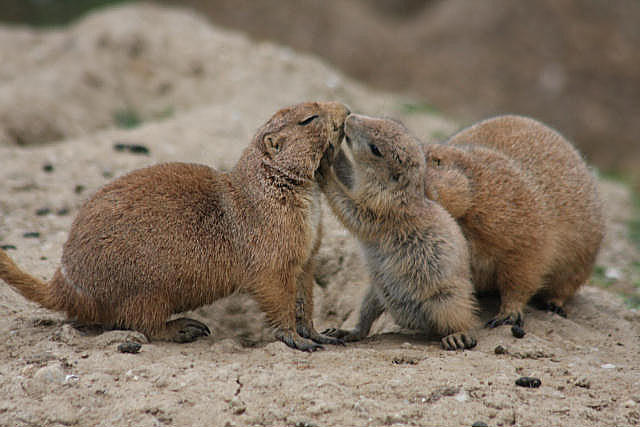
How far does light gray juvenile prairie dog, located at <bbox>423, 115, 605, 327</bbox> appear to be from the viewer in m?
4.72

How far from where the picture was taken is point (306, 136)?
4.50 metres

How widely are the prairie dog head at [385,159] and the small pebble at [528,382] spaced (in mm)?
1367

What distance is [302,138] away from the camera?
449 centimetres

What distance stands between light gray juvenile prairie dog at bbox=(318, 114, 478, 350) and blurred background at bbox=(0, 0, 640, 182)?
7.82 metres

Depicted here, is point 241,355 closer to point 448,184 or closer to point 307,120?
point 307,120

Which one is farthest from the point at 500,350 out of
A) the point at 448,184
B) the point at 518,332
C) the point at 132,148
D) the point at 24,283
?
the point at 132,148

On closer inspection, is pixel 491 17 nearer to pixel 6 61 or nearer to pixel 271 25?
pixel 271 25

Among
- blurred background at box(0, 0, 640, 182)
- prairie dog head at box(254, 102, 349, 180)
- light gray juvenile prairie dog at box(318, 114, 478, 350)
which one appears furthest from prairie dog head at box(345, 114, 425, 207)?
blurred background at box(0, 0, 640, 182)

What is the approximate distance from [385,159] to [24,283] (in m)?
2.43

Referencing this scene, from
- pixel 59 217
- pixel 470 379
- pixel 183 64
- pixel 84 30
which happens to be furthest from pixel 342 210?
pixel 84 30

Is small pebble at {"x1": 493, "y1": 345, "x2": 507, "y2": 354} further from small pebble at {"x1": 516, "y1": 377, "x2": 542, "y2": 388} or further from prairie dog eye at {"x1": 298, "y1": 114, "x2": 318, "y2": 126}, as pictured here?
prairie dog eye at {"x1": 298, "y1": 114, "x2": 318, "y2": 126}

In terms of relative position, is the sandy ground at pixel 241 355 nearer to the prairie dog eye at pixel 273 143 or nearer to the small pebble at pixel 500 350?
the small pebble at pixel 500 350

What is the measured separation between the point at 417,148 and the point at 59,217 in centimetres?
345

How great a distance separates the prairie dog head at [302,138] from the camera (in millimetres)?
4465
